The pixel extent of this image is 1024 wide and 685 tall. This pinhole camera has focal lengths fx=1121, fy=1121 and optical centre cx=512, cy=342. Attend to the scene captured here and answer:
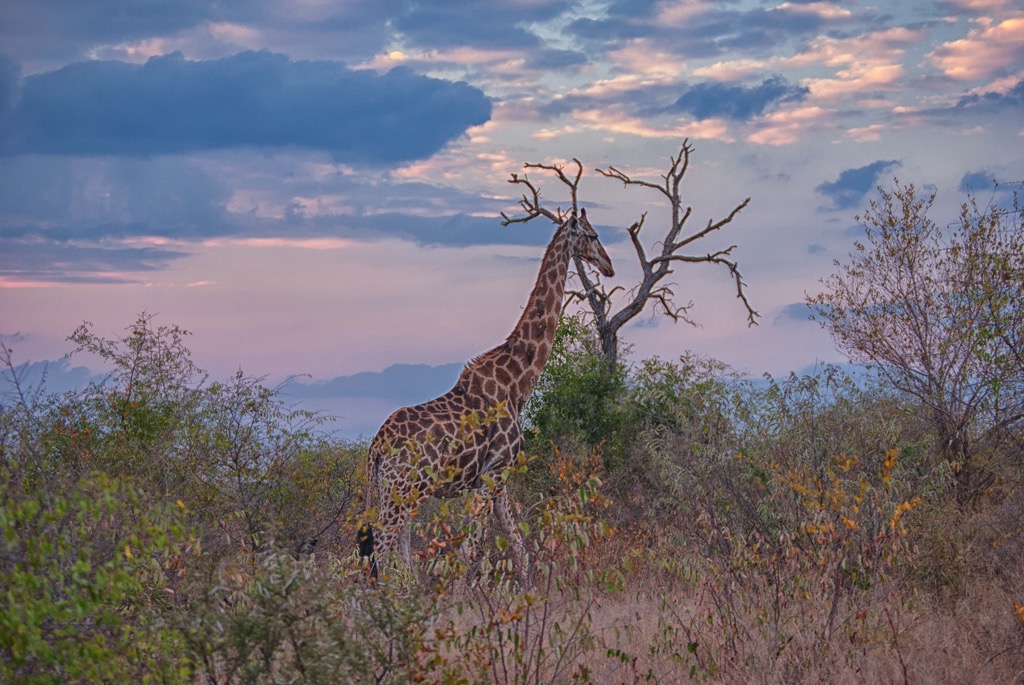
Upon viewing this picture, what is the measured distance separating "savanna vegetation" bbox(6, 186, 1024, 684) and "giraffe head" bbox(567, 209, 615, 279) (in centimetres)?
221

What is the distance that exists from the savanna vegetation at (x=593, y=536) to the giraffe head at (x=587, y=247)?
7.26 feet

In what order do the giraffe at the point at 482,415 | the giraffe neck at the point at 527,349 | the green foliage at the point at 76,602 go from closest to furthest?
the green foliage at the point at 76,602
the giraffe at the point at 482,415
the giraffe neck at the point at 527,349

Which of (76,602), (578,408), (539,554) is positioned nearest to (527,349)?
(578,408)

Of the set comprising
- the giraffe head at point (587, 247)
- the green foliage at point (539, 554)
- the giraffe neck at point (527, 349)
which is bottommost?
the green foliage at point (539, 554)

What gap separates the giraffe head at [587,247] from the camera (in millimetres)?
14141

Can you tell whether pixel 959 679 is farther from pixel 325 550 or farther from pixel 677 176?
pixel 677 176

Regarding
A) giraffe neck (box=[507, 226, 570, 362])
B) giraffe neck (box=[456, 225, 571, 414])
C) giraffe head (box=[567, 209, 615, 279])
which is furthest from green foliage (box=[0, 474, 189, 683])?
giraffe head (box=[567, 209, 615, 279])

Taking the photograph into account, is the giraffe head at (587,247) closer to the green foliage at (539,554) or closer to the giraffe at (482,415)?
the giraffe at (482,415)

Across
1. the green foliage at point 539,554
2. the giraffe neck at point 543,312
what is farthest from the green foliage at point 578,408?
the giraffe neck at point 543,312

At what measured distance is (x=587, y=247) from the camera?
14211mm

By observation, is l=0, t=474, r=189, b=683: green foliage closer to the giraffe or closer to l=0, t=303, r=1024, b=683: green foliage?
l=0, t=303, r=1024, b=683: green foliage

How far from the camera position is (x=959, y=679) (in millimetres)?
7938

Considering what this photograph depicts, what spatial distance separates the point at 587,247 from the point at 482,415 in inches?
132

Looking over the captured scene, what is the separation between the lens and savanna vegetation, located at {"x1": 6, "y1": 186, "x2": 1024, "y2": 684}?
5.68m
